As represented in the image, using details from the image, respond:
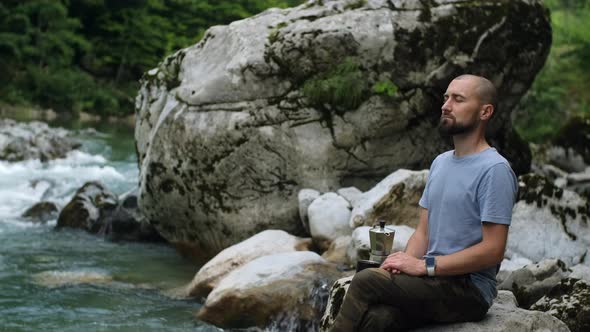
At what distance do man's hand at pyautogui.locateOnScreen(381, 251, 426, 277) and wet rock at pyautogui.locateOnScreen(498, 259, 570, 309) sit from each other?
9.64 feet

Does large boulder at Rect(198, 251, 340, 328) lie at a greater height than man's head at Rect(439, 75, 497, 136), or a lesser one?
lesser

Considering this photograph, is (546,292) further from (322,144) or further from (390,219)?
(322,144)

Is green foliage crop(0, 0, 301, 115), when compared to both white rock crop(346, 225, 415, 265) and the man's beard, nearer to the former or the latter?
white rock crop(346, 225, 415, 265)

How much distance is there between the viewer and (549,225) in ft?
26.2

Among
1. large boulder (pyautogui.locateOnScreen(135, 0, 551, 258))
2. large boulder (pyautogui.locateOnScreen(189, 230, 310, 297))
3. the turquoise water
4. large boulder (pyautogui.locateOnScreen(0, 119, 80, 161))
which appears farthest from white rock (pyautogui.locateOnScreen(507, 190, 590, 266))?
large boulder (pyautogui.locateOnScreen(0, 119, 80, 161))

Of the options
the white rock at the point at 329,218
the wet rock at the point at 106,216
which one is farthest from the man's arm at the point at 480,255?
the wet rock at the point at 106,216

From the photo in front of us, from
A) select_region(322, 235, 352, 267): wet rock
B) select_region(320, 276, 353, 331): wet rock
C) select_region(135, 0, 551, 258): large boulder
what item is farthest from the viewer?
select_region(135, 0, 551, 258): large boulder

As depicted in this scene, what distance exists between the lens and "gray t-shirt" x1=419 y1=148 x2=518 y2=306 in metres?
3.42

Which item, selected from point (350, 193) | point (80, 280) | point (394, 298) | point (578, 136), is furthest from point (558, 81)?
point (394, 298)

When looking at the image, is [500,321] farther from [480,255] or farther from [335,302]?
[335,302]

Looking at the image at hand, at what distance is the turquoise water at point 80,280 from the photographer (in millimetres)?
6875

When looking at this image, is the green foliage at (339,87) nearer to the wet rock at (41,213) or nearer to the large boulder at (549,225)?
the large boulder at (549,225)

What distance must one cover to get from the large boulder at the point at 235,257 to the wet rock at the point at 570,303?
2.84 meters

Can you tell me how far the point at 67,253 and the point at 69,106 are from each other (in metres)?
27.9
